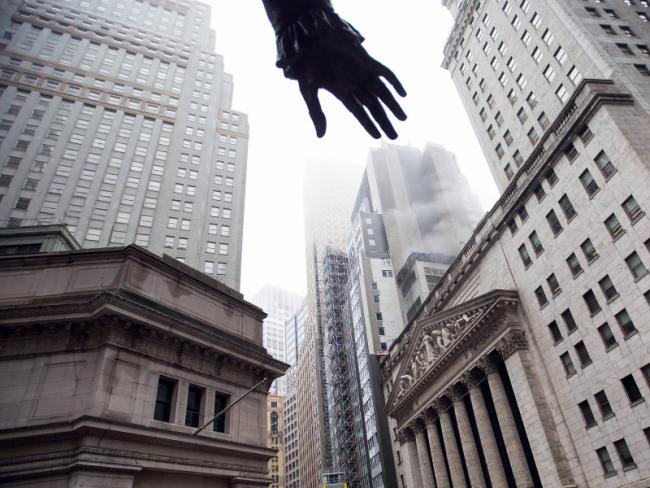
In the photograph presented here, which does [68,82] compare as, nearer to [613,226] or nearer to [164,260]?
[164,260]

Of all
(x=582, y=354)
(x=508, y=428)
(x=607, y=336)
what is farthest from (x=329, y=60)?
(x=508, y=428)

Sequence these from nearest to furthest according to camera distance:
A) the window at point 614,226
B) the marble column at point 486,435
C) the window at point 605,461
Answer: the window at point 605,461 < the window at point 614,226 < the marble column at point 486,435

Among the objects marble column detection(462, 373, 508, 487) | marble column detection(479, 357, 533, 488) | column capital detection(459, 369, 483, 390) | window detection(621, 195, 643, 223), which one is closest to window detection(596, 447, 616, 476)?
marble column detection(479, 357, 533, 488)

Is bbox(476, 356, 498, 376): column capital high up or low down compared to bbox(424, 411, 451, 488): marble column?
up

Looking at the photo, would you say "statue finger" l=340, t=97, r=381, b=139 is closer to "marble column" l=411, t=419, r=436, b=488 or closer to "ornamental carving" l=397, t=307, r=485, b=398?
"ornamental carving" l=397, t=307, r=485, b=398

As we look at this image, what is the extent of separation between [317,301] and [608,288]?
91.2 meters

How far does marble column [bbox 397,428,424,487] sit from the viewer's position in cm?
4997

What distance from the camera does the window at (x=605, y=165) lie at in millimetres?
28652

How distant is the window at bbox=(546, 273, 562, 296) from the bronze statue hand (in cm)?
3269

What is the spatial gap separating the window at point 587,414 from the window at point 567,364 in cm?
198

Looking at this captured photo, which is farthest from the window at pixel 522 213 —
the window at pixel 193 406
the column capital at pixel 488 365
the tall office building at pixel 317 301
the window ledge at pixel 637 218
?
the tall office building at pixel 317 301

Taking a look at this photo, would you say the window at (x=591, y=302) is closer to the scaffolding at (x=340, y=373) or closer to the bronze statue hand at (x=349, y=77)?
the bronze statue hand at (x=349, y=77)

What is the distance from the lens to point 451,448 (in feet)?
138

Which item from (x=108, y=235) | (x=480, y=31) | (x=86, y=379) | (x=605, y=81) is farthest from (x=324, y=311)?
(x=86, y=379)
